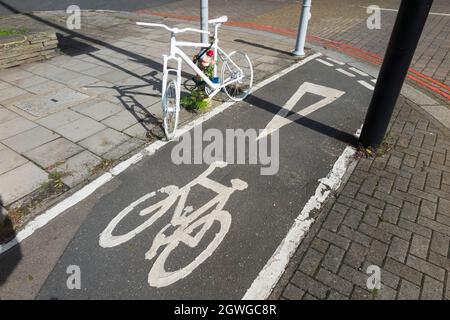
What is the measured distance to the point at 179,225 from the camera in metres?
3.30

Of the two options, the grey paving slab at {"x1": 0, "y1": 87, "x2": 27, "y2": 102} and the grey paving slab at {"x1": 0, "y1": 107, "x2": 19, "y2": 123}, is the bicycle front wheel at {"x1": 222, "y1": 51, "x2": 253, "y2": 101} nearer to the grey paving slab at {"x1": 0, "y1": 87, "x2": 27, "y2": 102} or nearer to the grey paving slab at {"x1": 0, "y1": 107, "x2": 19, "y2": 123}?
the grey paving slab at {"x1": 0, "y1": 107, "x2": 19, "y2": 123}

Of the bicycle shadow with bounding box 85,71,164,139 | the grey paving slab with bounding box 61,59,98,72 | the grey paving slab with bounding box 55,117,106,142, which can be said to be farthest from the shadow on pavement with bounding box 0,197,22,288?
the grey paving slab with bounding box 61,59,98,72

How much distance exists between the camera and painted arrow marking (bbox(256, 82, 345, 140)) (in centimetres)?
504

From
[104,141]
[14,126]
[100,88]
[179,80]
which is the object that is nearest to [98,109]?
[100,88]

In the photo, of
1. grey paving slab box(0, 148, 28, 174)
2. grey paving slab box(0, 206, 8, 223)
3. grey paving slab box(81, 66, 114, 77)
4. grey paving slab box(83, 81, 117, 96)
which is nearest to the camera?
grey paving slab box(0, 206, 8, 223)

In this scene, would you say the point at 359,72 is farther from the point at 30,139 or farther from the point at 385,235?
the point at 30,139

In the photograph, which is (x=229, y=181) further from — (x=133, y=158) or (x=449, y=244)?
(x=449, y=244)

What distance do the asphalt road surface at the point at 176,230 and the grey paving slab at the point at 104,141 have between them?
0.62m

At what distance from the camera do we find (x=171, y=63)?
727 cm

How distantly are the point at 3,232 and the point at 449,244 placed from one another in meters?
4.54

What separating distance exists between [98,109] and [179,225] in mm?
3095

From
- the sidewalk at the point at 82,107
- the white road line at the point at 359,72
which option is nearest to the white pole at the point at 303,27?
the sidewalk at the point at 82,107

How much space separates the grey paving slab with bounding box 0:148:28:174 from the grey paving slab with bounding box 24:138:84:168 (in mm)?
106
